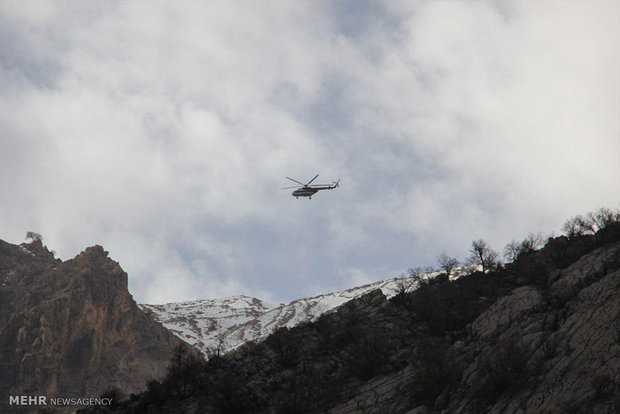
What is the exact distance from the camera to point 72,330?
120500mm

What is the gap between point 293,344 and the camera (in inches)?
1137

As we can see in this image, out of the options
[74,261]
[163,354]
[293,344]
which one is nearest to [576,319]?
[293,344]

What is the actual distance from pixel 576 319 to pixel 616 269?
5.25 metres

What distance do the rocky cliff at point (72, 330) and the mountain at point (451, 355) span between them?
88.1m

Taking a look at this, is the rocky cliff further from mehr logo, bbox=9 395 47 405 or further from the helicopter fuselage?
the helicopter fuselage

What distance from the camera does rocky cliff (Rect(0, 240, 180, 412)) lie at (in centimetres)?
10944

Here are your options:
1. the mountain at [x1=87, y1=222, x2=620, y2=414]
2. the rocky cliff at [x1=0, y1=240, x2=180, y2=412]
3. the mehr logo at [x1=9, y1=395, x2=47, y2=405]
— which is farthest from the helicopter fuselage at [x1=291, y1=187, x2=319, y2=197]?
the mehr logo at [x1=9, y1=395, x2=47, y2=405]

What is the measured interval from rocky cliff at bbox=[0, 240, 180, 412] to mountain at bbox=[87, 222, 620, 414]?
88.1 meters

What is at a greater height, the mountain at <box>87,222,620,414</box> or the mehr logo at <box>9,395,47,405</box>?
the mehr logo at <box>9,395,47,405</box>

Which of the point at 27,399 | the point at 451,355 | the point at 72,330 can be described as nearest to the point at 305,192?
the point at 451,355

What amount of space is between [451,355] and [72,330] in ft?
423

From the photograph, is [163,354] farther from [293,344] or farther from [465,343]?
[465,343]

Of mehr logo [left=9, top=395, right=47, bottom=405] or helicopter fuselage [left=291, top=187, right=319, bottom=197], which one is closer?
helicopter fuselage [left=291, top=187, right=319, bottom=197]

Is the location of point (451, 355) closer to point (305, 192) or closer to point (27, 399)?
point (305, 192)
